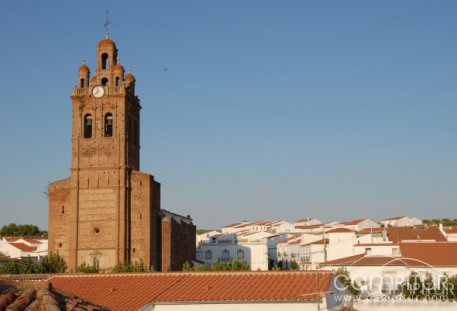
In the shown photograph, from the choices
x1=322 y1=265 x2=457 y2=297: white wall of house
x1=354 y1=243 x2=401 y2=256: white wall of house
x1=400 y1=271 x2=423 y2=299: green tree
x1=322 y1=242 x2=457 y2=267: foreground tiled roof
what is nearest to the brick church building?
x1=322 y1=242 x2=457 y2=267: foreground tiled roof

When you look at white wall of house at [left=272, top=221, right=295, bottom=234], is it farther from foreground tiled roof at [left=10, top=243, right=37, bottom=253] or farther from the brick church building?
the brick church building

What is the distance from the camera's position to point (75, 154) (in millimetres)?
61281

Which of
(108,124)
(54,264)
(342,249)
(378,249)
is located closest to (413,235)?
(342,249)

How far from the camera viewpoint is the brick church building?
59781 millimetres

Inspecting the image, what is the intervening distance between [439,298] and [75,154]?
117ft

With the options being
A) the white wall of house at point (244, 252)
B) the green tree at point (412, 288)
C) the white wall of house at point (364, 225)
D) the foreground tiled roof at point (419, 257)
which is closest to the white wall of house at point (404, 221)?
the white wall of house at point (364, 225)

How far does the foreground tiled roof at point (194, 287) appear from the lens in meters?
27.2

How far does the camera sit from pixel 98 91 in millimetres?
62500

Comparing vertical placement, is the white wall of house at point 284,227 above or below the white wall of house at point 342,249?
above

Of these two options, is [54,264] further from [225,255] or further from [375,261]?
[225,255]

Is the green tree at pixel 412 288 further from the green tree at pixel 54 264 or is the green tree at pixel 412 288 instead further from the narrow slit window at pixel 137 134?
the narrow slit window at pixel 137 134

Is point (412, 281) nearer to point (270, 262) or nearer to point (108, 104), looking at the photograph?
point (108, 104)

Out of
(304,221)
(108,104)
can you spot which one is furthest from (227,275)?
(304,221)

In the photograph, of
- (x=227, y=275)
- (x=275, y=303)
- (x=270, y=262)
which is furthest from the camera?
(x=270, y=262)
